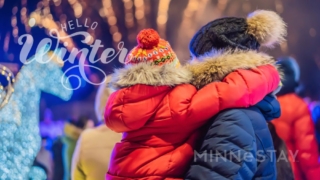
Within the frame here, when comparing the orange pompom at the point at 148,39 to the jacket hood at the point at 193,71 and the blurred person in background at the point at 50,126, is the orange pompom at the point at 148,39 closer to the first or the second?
the jacket hood at the point at 193,71

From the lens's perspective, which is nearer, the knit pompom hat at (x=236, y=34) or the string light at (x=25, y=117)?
the knit pompom hat at (x=236, y=34)

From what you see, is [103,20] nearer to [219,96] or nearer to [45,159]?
[45,159]

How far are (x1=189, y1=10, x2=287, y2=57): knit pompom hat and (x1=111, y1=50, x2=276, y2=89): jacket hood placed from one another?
58 millimetres

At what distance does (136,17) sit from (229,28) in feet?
4.62

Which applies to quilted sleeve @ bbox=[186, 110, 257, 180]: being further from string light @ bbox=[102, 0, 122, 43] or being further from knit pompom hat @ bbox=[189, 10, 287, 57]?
string light @ bbox=[102, 0, 122, 43]

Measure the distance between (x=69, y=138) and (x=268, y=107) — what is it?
5.48ft

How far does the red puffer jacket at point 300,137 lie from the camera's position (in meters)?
2.25

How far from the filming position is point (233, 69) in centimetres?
104

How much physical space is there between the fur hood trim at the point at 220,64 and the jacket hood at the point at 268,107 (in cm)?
11

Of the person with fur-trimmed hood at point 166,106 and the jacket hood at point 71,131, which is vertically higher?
the person with fur-trimmed hood at point 166,106

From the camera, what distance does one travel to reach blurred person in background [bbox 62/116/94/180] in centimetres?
246

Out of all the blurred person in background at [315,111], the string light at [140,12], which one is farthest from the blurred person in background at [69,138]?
the blurred person in background at [315,111]

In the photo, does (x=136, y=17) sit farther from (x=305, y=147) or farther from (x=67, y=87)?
(x=305, y=147)

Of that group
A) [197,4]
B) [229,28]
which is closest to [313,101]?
[197,4]
